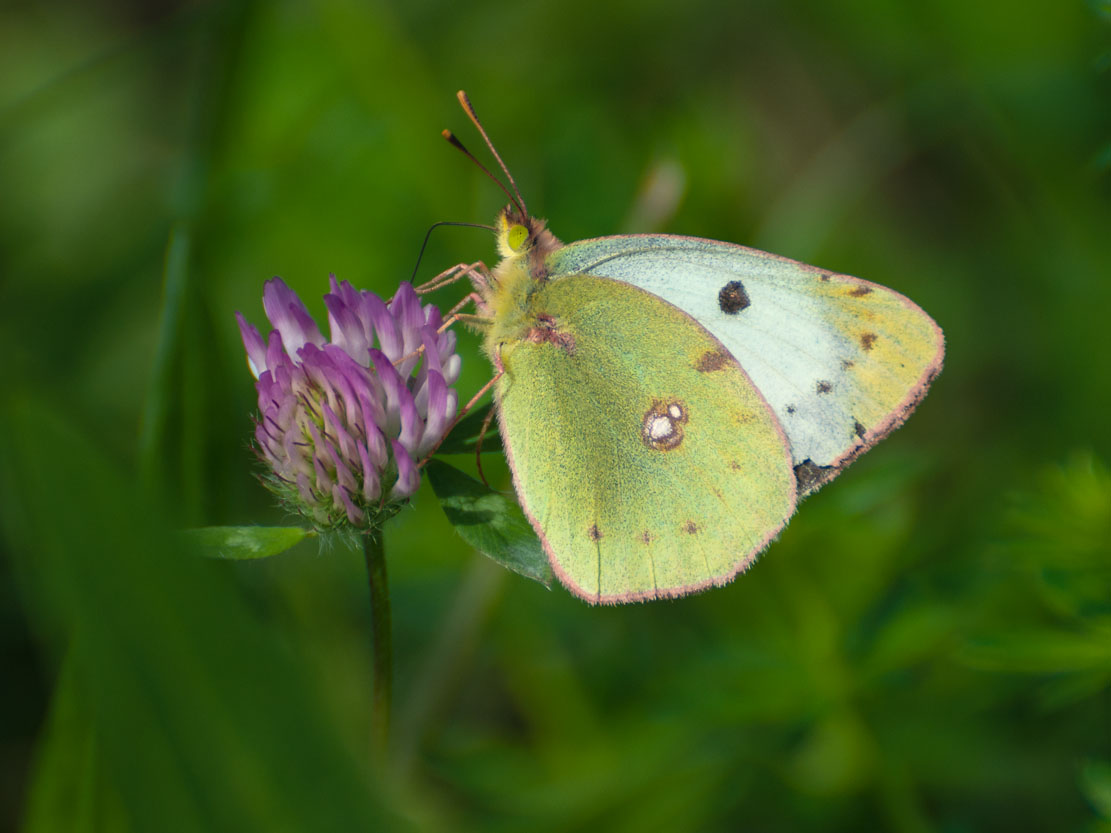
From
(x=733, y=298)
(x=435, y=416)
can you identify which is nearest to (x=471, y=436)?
(x=435, y=416)

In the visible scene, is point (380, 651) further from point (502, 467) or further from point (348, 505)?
point (502, 467)

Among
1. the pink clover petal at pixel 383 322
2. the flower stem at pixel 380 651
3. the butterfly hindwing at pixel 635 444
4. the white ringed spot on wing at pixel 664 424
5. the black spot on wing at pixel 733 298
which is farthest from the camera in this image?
the black spot on wing at pixel 733 298

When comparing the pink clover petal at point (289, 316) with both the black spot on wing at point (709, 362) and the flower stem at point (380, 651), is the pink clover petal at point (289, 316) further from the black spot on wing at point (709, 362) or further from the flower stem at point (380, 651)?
the black spot on wing at point (709, 362)

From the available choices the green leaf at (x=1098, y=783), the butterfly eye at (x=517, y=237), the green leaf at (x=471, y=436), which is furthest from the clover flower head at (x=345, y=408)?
the green leaf at (x=1098, y=783)

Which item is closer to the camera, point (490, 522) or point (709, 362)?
point (490, 522)

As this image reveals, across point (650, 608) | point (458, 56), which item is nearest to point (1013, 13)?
point (458, 56)

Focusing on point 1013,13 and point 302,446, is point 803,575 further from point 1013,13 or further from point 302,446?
point 1013,13

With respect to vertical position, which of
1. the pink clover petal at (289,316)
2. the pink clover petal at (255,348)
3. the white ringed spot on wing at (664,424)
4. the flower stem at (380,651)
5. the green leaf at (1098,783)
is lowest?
the green leaf at (1098,783)
